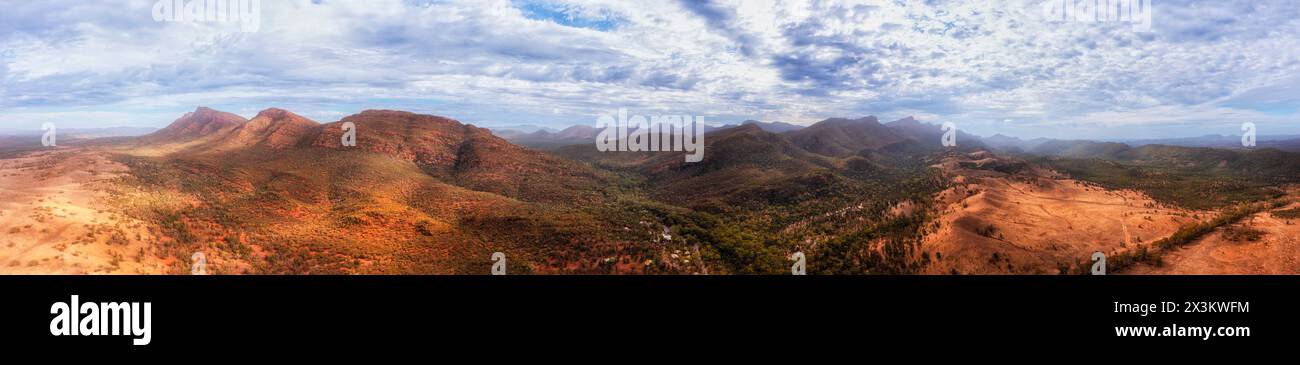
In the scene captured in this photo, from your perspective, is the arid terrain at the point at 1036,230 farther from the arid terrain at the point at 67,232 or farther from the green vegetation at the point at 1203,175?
the arid terrain at the point at 67,232

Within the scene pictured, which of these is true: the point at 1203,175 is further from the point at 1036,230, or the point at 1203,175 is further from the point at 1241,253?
the point at 1241,253

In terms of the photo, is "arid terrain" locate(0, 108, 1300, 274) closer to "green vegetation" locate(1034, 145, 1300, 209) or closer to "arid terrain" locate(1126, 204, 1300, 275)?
"arid terrain" locate(1126, 204, 1300, 275)

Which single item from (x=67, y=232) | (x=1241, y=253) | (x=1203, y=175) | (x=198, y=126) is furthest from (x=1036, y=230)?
(x=198, y=126)

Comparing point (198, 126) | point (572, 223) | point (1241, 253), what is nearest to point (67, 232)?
point (572, 223)

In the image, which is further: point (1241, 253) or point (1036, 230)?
point (1036, 230)

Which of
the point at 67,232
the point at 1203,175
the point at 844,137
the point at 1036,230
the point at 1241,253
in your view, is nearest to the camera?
the point at 1241,253

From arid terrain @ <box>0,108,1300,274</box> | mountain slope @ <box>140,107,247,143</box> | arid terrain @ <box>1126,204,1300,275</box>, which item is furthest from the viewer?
mountain slope @ <box>140,107,247,143</box>

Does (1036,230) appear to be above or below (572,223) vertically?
above

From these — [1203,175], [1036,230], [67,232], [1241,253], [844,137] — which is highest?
[844,137]

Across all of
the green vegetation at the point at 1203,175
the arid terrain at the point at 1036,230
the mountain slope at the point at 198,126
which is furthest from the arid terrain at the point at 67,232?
the mountain slope at the point at 198,126

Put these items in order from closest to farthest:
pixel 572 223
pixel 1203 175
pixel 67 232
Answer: pixel 67 232, pixel 572 223, pixel 1203 175

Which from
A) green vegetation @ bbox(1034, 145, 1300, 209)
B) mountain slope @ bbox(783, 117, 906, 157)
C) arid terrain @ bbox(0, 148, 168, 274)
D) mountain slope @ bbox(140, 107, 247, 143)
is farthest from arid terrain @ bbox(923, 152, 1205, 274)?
mountain slope @ bbox(140, 107, 247, 143)

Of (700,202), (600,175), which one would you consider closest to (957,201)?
(700,202)
